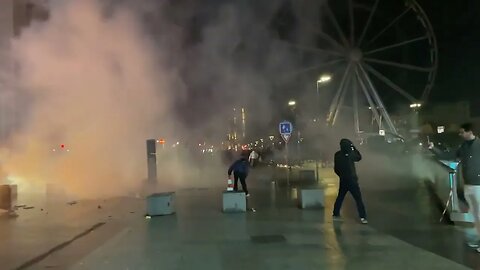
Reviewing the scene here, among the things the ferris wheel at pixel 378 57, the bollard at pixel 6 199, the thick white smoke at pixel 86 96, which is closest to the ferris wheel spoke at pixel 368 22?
the ferris wheel at pixel 378 57

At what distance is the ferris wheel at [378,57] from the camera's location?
32062 mm

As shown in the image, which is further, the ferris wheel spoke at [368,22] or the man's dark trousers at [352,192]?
the ferris wheel spoke at [368,22]

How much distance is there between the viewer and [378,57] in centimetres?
3497

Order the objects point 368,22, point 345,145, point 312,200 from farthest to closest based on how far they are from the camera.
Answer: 1. point 368,22
2. point 312,200
3. point 345,145

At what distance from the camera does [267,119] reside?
66.7ft

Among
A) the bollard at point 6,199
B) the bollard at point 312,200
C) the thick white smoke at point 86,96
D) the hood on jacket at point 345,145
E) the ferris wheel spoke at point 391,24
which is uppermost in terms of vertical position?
the ferris wheel spoke at point 391,24

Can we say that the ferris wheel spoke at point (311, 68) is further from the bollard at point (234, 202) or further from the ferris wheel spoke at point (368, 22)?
the bollard at point (234, 202)

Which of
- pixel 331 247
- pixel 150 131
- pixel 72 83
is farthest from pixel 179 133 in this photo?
pixel 331 247

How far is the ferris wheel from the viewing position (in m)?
32.1

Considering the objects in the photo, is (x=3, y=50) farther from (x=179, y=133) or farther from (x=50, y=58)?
(x=179, y=133)

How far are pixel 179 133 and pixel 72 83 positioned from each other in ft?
16.3

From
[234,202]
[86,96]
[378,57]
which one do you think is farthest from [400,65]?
[234,202]

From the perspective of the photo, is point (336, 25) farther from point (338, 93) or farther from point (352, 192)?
point (352, 192)

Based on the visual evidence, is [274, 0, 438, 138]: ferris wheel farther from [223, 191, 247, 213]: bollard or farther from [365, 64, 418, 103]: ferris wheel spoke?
[223, 191, 247, 213]: bollard
